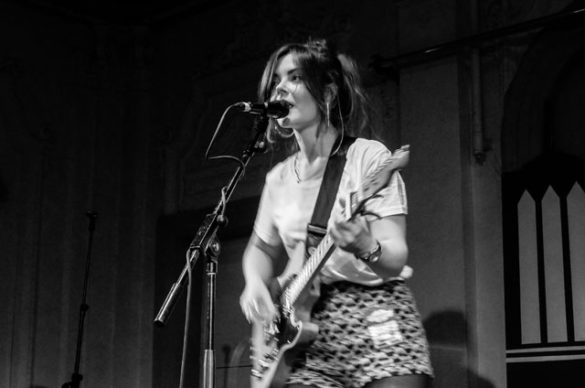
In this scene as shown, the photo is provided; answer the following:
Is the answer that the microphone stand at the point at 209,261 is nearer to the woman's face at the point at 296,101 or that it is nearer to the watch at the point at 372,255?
the woman's face at the point at 296,101

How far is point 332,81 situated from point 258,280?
25.9 inches

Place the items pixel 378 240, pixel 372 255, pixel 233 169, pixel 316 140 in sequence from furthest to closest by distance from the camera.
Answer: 1. pixel 233 169
2. pixel 316 140
3. pixel 378 240
4. pixel 372 255

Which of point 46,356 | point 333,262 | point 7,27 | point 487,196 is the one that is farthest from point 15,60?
point 333,262

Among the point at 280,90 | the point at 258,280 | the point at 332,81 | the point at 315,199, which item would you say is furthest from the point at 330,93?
the point at 258,280

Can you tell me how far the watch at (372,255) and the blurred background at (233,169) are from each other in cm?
196

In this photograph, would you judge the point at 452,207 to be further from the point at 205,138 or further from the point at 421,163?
Result: the point at 205,138

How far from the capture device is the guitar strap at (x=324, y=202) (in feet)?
8.59

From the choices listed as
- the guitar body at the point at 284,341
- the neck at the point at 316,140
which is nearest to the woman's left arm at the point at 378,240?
the guitar body at the point at 284,341

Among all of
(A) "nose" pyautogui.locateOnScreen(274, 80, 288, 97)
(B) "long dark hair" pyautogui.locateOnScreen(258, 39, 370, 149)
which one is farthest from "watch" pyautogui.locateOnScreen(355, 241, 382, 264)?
(A) "nose" pyautogui.locateOnScreen(274, 80, 288, 97)

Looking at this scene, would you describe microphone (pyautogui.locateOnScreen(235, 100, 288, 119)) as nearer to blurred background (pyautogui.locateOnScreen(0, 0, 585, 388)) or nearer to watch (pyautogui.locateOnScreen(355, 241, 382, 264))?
watch (pyautogui.locateOnScreen(355, 241, 382, 264))

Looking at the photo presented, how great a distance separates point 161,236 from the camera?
6297 millimetres

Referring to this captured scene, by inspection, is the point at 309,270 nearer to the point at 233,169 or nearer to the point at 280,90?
the point at 280,90

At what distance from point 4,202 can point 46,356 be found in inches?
41.0

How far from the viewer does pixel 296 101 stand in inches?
112
